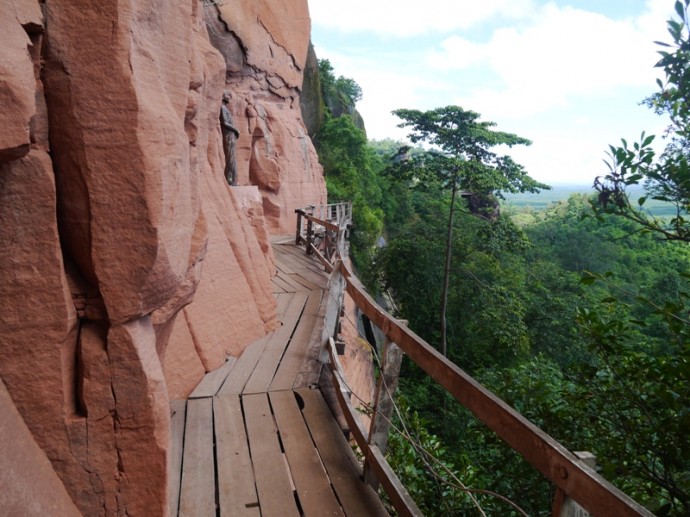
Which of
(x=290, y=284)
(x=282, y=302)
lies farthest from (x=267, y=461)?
(x=290, y=284)

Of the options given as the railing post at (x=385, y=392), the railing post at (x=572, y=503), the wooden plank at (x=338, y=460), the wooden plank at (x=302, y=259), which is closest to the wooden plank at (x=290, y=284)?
the wooden plank at (x=302, y=259)

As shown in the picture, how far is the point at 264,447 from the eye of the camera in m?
2.78

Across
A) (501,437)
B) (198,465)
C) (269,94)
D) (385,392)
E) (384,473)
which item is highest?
(269,94)

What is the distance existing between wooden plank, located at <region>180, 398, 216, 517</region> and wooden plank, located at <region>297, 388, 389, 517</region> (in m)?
0.61

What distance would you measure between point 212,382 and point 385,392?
1844 mm

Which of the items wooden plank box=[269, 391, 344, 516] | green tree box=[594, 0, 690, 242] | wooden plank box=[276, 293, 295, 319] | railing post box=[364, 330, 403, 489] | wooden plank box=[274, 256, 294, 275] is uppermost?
green tree box=[594, 0, 690, 242]

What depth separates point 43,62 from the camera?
62.5 inches

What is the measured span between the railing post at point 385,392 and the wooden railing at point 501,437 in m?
0.01

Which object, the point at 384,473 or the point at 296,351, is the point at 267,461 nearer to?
the point at 384,473

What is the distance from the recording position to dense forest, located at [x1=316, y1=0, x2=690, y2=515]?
2486 mm

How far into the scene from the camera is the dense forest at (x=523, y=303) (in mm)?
2486

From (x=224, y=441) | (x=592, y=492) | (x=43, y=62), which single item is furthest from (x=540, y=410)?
(x=43, y=62)

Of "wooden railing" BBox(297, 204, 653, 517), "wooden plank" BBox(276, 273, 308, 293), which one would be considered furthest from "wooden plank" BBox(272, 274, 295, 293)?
"wooden railing" BBox(297, 204, 653, 517)

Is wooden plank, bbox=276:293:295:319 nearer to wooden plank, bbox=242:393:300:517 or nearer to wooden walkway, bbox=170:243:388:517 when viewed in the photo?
wooden walkway, bbox=170:243:388:517
